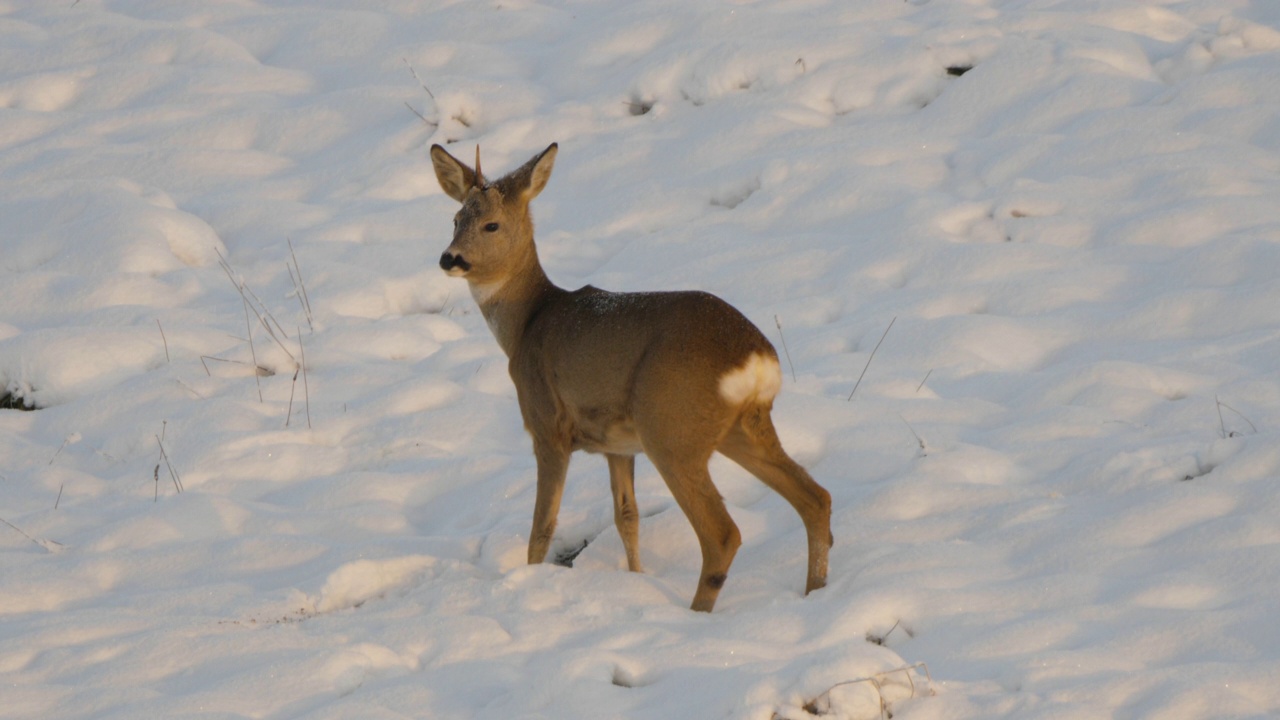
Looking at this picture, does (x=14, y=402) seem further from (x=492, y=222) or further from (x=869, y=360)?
(x=869, y=360)

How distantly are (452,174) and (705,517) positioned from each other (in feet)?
7.37

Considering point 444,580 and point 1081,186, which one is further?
point 1081,186

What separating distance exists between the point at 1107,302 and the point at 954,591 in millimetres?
3205

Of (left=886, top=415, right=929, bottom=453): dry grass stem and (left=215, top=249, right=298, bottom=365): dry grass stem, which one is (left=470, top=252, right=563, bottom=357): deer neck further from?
(left=215, top=249, right=298, bottom=365): dry grass stem

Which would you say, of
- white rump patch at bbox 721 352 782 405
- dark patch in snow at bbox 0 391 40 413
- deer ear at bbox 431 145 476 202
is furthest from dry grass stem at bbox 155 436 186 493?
white rump patch at bbox 721 352 782 405

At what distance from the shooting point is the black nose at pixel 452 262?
5820 mm

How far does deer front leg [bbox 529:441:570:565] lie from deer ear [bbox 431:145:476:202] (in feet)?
4.74

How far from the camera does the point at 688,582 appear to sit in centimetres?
532

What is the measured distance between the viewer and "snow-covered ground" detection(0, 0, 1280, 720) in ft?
14.2

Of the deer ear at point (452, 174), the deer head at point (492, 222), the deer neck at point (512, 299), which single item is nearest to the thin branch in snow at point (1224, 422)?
the deer neck at point (512, 299)

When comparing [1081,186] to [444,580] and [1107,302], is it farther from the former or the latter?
[444,580]

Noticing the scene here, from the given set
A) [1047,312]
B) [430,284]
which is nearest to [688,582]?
[1047,312]

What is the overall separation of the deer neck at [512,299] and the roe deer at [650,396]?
0.03 feet

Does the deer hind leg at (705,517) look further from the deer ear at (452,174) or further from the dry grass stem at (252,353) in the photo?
the dry grass stem at (252,353)
